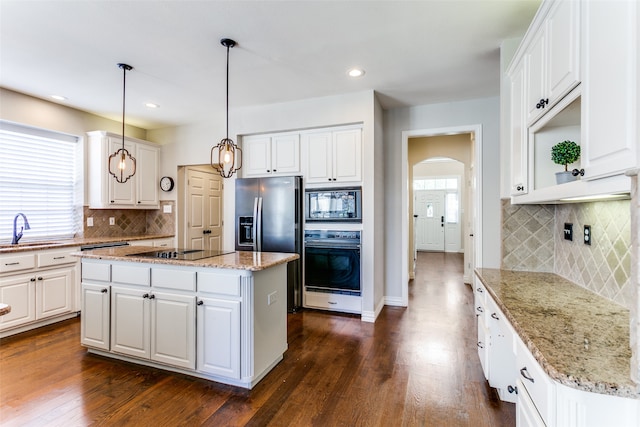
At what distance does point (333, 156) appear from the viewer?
391 cm

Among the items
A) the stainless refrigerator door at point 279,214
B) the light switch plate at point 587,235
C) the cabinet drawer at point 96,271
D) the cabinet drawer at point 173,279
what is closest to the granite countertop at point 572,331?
the light switch plate at point 587,235

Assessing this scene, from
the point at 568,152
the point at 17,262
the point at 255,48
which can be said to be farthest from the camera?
the point at 17,262

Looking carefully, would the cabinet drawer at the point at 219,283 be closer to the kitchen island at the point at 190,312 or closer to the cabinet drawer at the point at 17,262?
the kitchen island at the point at 190,312

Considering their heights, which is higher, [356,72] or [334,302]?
[356,72]

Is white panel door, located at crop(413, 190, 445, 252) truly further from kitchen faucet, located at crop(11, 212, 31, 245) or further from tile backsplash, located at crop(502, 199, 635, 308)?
kitchen faucet, located at crop(11, 212, 31, 245)

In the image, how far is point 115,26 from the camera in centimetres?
235

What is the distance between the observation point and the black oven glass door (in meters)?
3.79

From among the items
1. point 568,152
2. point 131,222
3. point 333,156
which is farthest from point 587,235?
point 131,222

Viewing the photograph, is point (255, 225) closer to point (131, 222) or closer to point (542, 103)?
point (131, 222)

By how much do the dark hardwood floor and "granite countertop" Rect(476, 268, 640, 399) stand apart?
2.80 ft

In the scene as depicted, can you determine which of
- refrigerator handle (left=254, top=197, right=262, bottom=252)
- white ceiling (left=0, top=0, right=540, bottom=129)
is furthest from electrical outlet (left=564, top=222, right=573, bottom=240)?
refrigerator handle (left=254, top=197, right=262, bottom=252)

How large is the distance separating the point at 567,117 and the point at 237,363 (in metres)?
2.51

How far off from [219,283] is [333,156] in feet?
7.41

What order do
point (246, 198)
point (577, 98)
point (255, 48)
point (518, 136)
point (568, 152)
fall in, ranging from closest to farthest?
point (577, 98)
point (568, 152)
point (518, 136)
point (255, 48)
point (246, 198)
